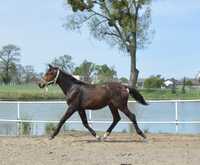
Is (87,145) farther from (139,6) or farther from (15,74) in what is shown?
(15,74)

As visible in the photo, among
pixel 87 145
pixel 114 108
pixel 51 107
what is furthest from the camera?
pixel 51 107

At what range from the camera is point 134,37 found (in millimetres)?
32781

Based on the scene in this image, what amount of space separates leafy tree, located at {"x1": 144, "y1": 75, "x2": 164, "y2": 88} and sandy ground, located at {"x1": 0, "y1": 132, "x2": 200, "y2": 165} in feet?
183

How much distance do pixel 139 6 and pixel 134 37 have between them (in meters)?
1.99

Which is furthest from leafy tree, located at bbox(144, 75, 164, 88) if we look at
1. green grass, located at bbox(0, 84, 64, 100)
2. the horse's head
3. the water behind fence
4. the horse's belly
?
the horse's belly

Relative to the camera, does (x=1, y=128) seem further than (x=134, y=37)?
No

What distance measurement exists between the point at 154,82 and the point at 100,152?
6290 centimetres

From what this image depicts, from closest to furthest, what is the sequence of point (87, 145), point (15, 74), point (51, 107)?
point (87, 145)
point (51, 107)
point (15, 74)

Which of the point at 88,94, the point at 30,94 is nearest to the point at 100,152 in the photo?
the point at 88,94

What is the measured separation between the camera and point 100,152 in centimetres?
1188

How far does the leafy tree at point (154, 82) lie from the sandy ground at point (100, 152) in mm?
55889

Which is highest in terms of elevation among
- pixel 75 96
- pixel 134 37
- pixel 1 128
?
pixel 134 37

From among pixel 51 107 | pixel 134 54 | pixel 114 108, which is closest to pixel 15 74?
pixel 134 54

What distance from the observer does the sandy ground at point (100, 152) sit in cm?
1028
